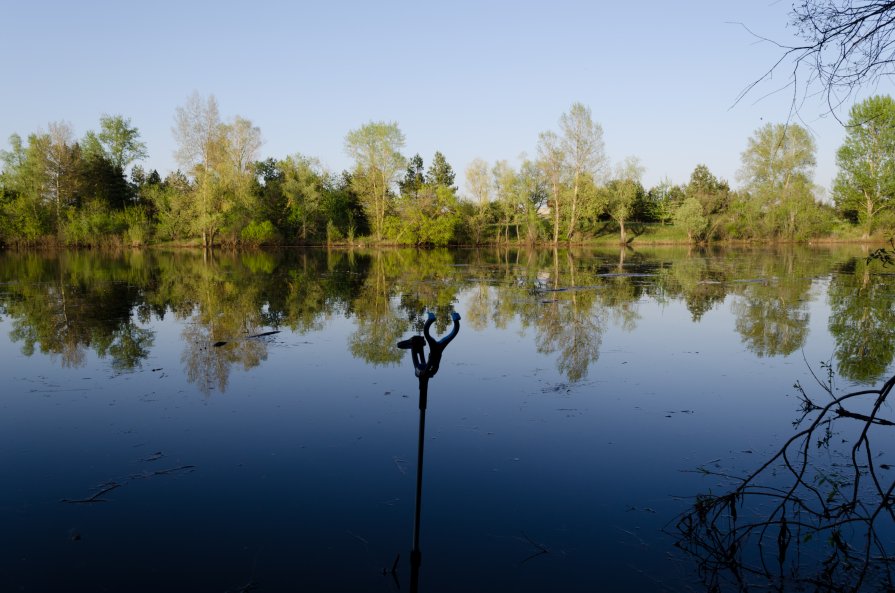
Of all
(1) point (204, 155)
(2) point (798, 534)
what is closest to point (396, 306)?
(2) point (798, 534)

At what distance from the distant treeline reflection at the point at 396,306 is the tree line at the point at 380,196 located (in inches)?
955

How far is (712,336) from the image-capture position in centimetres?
1184

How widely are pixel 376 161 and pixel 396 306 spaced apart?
4037 centimetres

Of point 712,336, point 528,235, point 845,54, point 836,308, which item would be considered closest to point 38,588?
point 845,54

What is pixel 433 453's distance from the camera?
19.5ft

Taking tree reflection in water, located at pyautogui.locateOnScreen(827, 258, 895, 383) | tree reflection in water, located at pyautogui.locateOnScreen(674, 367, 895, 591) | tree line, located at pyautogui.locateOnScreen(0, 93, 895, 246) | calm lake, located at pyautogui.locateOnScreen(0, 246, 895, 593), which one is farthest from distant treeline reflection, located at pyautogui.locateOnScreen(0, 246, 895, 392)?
tree line, located at pyautogui.locateOnScreen(0, 93, 895, 246)

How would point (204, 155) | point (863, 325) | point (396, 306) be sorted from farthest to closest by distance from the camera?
1. point (204, 155)
2. point (396, 306)
3. point (863, 325)

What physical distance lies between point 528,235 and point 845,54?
57.2 metres

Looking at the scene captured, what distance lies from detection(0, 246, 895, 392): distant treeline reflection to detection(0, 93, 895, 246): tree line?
24269 millimetres

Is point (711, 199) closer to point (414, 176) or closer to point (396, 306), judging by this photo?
point (414, 176)

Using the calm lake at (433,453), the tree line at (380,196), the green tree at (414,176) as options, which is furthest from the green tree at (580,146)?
the calm lake at (433,453)

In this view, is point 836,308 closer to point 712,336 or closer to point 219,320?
point 712,336

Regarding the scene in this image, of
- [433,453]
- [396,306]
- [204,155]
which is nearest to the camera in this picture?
[433,453]

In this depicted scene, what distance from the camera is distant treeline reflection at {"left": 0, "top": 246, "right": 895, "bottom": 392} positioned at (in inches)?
415
